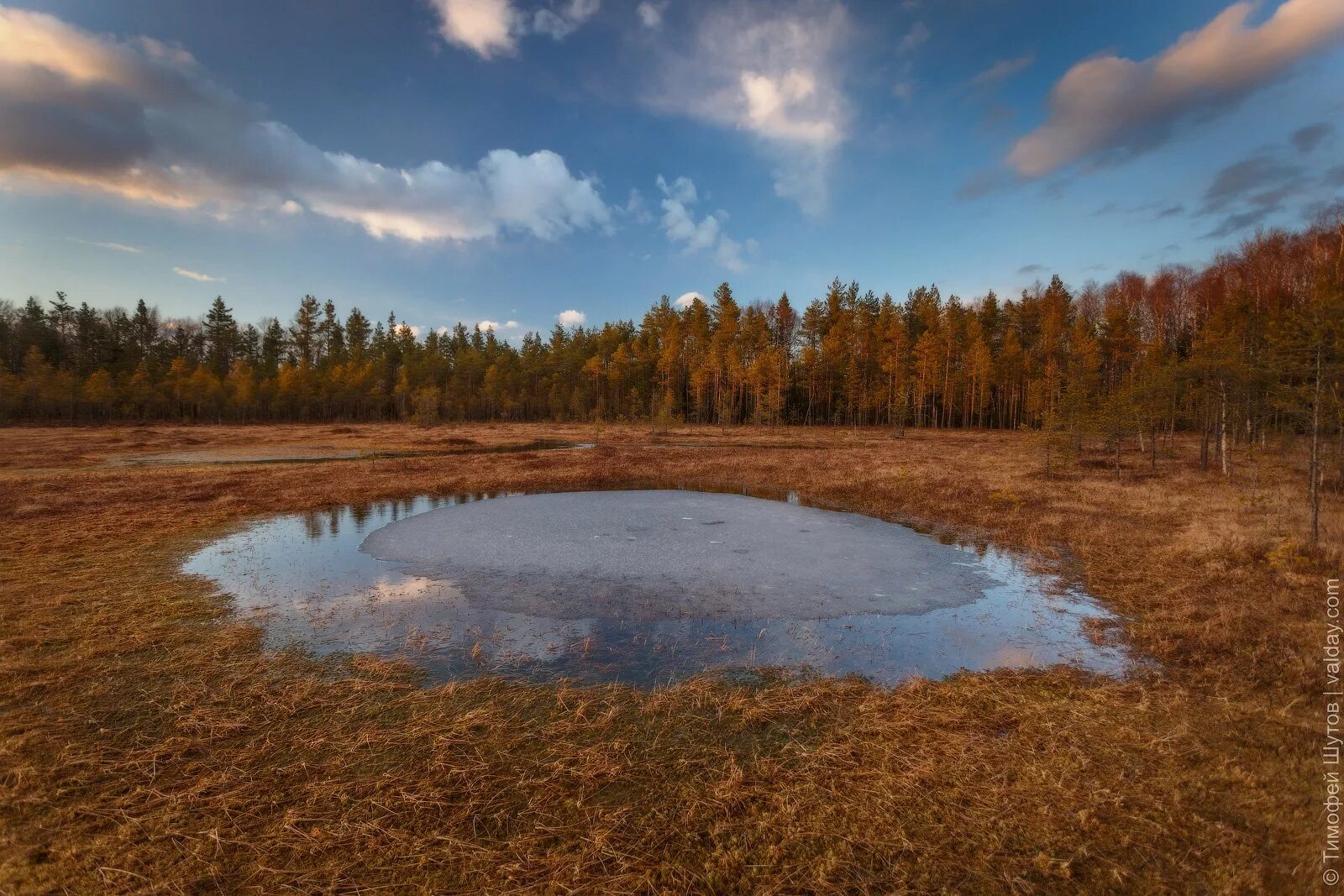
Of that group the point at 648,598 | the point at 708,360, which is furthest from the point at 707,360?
the point at 648,598

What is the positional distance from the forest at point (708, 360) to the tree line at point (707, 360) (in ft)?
0.97

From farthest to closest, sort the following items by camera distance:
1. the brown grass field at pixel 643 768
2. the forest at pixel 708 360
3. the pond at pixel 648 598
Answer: the forest at pixel 708 360, the pond at pixel 648 598, the brown grass field at pixel 643 768

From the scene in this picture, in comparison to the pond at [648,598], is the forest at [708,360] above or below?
above

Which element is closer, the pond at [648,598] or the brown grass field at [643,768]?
the brown grass field at [643,768]

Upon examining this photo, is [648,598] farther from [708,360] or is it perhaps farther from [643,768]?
[708,360]

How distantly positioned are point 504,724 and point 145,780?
317cm

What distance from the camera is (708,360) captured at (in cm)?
7038

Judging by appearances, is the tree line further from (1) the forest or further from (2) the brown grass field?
(2) the brown grass field

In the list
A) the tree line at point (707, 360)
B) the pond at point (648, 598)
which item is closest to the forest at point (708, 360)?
the tree line at point (707, 360)

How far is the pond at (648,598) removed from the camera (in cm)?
798

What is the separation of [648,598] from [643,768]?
525cm

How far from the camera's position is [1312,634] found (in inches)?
320

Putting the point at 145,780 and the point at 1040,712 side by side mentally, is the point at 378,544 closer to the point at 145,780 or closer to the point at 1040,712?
the point at 145,780

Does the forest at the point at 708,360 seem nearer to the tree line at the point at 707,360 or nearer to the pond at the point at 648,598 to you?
the tree line at the point at 707,360
